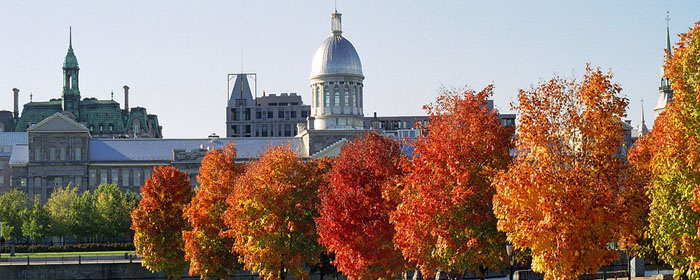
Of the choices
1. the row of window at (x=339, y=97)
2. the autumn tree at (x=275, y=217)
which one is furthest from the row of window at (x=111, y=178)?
the autumn tree at (x=275, y=217)

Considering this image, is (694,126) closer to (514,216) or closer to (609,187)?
(609,187)

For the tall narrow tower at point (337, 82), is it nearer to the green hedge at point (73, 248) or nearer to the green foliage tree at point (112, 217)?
the green foliage tree at point (112, 217)

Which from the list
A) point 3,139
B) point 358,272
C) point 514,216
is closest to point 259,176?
point 358,272

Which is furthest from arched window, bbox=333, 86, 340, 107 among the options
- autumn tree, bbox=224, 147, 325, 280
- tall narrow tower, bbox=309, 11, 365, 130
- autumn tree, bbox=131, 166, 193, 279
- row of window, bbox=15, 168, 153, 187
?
autumn tree, bbox=224, 147, 325, 280

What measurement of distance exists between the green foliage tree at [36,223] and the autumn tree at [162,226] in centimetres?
3973

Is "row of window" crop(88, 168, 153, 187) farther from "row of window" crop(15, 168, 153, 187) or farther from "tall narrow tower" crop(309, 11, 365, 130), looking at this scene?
"tall narrow tower" crop(309, 11, 365, 130)

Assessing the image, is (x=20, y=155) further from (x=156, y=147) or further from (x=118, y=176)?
(x=156, y=147)

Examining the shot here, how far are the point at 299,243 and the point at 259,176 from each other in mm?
4177

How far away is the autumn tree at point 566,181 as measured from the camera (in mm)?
45031

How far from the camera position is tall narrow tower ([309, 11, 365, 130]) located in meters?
141

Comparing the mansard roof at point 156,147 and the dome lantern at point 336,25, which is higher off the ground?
the dome lantern at point 336,25

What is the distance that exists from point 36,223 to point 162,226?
140 ft

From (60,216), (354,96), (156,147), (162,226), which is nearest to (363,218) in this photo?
(162,226)

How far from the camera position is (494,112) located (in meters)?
56.2
